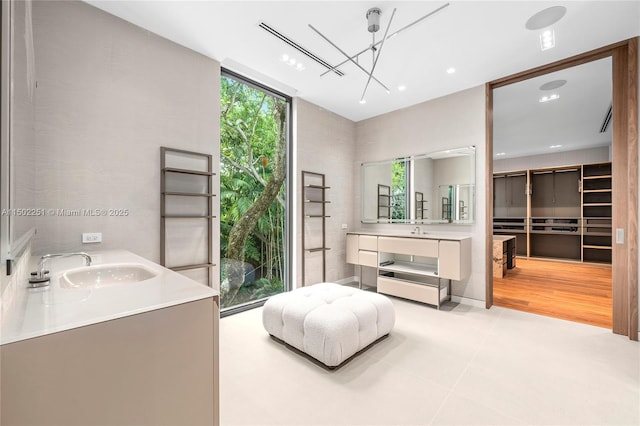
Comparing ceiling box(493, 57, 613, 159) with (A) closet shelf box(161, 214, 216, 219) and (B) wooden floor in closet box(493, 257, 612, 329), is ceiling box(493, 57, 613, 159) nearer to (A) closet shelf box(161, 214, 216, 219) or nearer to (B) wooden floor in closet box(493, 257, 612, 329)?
(B) wooden floor in closet box(493, 257, 612, 329)

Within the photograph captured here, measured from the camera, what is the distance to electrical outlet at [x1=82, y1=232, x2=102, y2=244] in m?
2.19

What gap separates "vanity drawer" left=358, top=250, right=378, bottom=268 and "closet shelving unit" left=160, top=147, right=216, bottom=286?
2.23 metres

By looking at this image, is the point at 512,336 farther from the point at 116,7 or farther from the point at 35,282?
the point at 116,7

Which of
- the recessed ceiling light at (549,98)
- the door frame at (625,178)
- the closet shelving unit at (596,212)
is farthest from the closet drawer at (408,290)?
the closet shelving unit at (596,212)

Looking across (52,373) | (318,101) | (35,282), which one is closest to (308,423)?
(52,373)

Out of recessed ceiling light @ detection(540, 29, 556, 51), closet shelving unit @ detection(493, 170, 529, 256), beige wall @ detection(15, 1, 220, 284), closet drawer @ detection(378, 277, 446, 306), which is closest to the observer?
beige wall @ detection(15, 1, 220, 284)

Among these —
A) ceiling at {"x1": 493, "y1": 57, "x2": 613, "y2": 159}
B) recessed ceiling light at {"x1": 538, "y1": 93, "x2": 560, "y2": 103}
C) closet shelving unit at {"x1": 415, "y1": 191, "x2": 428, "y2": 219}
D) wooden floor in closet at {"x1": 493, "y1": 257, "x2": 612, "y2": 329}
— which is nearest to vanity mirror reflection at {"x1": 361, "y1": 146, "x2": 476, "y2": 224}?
closet shelving unit at {"x1": 415, "y1": 191, "x2": 428, "y2": 219}

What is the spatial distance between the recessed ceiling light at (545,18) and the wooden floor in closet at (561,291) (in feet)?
9.89

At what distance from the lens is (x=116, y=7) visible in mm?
2266

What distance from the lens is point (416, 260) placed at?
423 cm

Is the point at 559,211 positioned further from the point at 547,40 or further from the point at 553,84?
the point at 547,40

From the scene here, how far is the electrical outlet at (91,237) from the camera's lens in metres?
2.19

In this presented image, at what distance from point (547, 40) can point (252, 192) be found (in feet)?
11.3

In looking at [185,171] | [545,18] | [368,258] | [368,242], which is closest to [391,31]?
[545,18]
